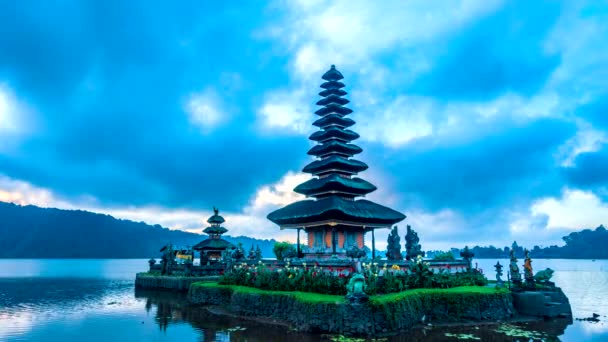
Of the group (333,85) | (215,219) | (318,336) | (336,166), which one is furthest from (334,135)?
(318,336)

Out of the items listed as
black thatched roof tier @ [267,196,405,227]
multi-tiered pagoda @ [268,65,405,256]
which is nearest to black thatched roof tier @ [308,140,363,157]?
multi-tiered pagoda @ [268,65,405,256]

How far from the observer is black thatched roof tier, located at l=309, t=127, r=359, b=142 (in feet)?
Result: 140

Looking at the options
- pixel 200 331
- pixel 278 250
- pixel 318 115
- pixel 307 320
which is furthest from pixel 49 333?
pixel 318 115

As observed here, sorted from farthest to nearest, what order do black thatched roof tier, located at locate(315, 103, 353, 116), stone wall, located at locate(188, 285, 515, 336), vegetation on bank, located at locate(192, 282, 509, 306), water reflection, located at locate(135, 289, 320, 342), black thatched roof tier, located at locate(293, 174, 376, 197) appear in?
black thatched roof tier, located at locate(315, 103, 353, 116) → black thatched roof tier, located at locate(293, 174, 376, 197) → vegetation on bank, located at locate(192, 282, 509, 306) → water reflection, located at locate(135, 289, 320, 342) → stone wall, located at locate(188, 285, 515, 336)

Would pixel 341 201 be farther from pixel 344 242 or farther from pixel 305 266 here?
pixel 305 266

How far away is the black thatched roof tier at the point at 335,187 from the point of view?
123 feet

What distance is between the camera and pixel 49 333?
22625 mm

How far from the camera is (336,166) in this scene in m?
40.4

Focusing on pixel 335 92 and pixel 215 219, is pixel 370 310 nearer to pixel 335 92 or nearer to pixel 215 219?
pixel 335 92

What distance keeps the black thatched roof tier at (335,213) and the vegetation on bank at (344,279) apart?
22.3 feet

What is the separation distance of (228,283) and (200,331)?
8.77 metres

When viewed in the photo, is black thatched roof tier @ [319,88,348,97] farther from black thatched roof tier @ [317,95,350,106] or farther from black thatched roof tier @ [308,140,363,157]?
black thatched roof tier @ [308,140,363,157]

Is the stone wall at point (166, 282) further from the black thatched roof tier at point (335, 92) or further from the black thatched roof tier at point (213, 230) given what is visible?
the black thatched roof tier at point (335, 92)

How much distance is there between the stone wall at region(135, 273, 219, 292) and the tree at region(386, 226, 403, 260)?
737 inches
